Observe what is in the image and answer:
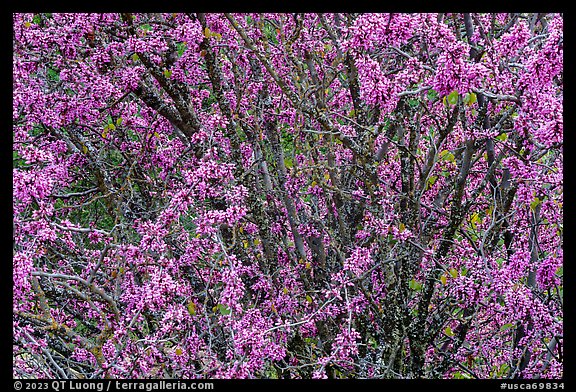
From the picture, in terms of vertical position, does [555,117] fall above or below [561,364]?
above

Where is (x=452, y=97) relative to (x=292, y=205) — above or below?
above

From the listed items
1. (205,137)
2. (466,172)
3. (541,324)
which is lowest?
(541,324)

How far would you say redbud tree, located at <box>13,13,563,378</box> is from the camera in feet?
14.2

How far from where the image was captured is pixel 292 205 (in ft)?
20.0

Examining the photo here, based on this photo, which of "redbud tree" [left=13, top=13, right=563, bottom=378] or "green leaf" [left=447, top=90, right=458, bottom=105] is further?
"redbud tree" [left=13, top=13, right=563, bottom=378]

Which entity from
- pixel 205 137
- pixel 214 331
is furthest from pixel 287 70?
pixel 214 331

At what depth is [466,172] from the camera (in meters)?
5.18

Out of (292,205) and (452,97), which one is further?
(292,205)

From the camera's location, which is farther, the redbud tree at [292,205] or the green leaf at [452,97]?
the redbud tree at [292,205]

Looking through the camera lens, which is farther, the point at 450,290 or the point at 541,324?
the point at 450,290

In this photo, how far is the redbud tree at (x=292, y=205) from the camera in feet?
14.2
